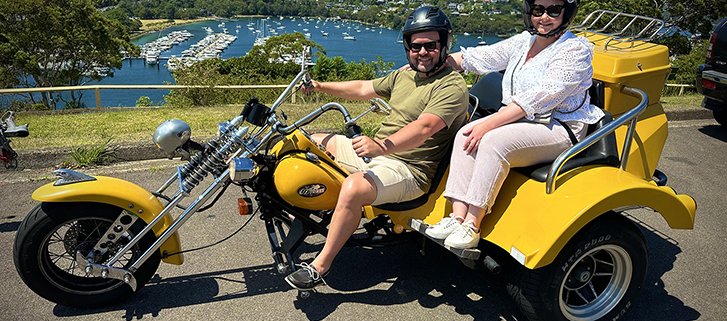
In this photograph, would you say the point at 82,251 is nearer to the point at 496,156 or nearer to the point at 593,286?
the point at 496,156

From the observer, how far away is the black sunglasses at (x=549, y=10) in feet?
9.50

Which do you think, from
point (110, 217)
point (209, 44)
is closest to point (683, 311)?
point (110, 217)

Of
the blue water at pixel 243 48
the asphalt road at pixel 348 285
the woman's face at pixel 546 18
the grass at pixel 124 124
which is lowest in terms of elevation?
the blue water at pixel 243 48

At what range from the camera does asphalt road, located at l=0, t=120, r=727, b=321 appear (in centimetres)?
302

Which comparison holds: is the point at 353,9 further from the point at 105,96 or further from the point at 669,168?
the point at 669,168

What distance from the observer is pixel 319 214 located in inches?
127

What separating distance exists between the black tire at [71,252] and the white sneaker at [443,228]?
1.62m

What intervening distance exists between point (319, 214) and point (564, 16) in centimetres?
190

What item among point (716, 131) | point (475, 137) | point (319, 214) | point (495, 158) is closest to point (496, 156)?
point (495, 158)

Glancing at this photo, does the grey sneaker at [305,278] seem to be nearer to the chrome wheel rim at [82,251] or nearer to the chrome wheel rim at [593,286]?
the chrome wheel rim at [82,251]

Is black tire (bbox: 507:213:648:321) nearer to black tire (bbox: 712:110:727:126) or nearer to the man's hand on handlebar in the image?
the man's hand on handlebar

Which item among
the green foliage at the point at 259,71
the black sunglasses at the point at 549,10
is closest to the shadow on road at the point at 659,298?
the black sunglasses at the point at 549,10

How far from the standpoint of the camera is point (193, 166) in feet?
9.36

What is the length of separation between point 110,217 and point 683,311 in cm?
353
